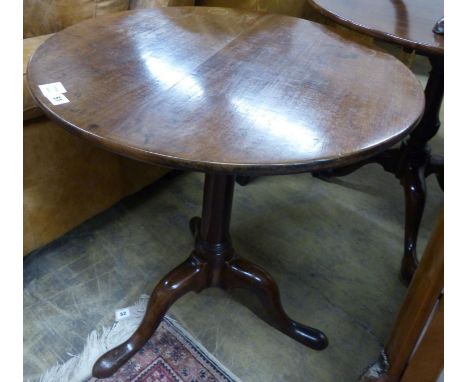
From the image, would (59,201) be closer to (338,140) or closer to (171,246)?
(171,246)

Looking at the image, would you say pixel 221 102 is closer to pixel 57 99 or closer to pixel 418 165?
pixel 57 99

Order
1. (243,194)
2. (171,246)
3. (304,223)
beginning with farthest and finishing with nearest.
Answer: (243,194), (304,223), (171,246)

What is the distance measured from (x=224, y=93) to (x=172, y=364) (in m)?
0.63

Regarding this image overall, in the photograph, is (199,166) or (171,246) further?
(171,246)

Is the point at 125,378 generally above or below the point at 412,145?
below

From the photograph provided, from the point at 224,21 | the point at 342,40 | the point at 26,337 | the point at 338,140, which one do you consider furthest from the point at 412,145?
the point at 26,337

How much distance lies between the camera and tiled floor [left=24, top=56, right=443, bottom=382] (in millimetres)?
1007

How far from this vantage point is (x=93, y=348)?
3.22ft

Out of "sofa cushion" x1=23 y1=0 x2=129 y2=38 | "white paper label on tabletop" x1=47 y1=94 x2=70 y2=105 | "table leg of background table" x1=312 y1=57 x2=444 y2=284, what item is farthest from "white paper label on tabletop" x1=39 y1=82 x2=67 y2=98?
"table leg of background table" x1=312 y1=57 x2=444 y2=284

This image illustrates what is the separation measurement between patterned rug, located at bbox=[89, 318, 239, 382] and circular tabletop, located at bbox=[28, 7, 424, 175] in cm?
Answer: 60

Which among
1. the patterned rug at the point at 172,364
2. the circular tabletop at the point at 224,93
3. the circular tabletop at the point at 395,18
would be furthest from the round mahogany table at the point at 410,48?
the patterned rug at the point at 172,364

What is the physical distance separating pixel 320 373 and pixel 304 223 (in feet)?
1.76

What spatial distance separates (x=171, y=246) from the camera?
1274mm

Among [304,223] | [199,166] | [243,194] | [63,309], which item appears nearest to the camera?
[199,166]
